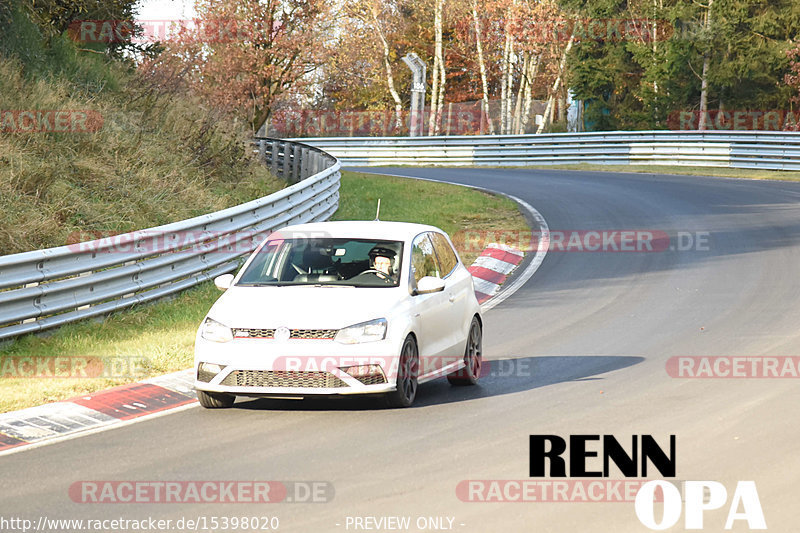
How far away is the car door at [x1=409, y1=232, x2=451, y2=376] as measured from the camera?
10.2 m

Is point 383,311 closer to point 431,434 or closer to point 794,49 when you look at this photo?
point 431,434

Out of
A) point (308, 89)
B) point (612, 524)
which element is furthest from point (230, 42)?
point (612, 524)

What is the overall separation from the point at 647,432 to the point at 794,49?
121ft

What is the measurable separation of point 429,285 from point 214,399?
2043 millimetres

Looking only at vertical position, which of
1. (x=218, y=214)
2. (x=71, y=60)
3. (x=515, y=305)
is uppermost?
(x=71, y=60)

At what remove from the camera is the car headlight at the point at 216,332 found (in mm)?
9555

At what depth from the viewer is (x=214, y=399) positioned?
9.87 meters

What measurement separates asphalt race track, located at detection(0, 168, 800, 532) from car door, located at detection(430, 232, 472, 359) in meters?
0.46

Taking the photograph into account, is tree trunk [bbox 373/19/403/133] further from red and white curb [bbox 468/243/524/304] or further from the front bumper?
the front bumper

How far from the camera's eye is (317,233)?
35.9 ft

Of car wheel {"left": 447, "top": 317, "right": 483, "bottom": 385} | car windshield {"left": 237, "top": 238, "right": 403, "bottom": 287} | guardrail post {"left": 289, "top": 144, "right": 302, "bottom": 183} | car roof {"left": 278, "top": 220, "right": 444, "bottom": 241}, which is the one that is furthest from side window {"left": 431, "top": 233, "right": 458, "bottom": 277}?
guardrail post {"left": 289, "top": 144, "right": 302, "bottom": 183}

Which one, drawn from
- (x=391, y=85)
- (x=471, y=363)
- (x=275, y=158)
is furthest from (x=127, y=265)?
(x=391, y=85)

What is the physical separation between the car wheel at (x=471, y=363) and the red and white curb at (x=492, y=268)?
16.3ft

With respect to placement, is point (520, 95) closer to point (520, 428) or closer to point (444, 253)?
point (444, 253)
